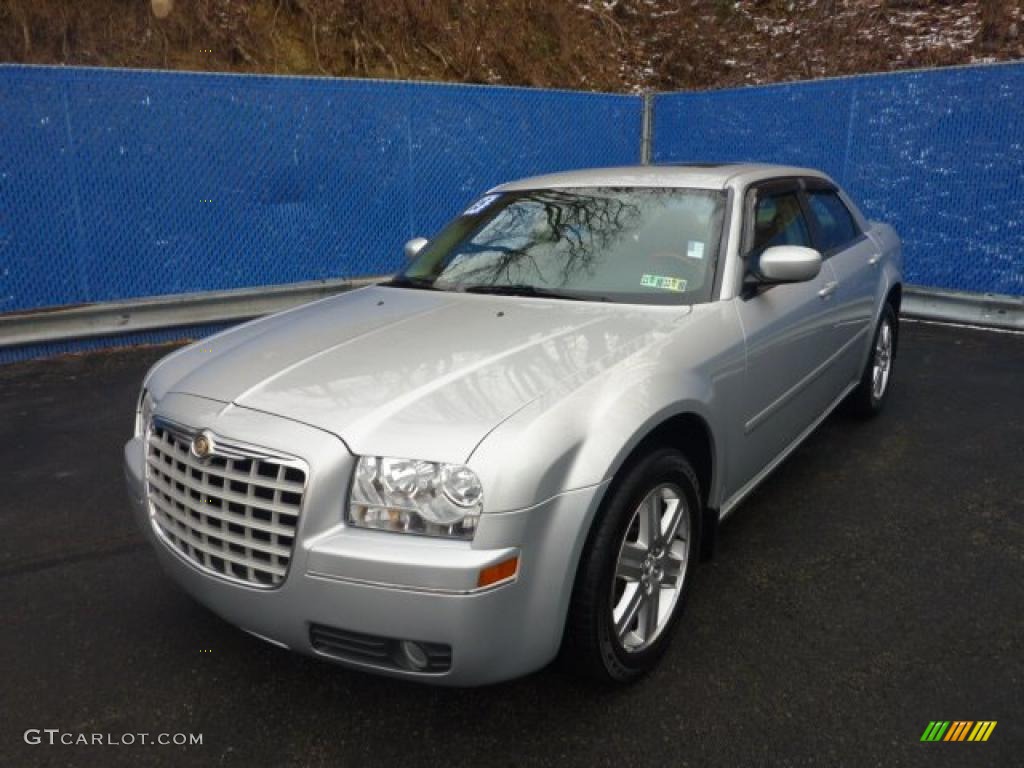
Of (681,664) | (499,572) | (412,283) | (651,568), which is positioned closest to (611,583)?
(651,568)

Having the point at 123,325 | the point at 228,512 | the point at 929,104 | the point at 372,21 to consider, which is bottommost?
the point at 123,325

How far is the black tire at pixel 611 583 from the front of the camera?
2.19m

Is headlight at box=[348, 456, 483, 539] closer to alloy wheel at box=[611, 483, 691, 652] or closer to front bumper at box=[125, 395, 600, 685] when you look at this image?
front bumper at box=[125, 395, 600, 685]

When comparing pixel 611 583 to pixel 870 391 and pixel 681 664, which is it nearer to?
pixel 681 664

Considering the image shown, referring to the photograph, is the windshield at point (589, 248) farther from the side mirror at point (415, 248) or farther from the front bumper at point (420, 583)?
the front bumper at point (420, 583)

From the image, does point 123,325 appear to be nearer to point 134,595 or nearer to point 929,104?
point 134,595

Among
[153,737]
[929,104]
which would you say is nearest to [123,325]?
[153,737]

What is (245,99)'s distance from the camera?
24.0 ft

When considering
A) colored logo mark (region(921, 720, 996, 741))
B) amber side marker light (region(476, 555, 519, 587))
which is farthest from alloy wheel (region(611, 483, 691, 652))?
colored logo mark (region(921, 720, 996, 741))

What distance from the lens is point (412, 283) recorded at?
11.9 ft

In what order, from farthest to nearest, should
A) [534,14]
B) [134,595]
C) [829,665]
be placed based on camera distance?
1. [534,14]
2. [134,595]
3. [829,665]

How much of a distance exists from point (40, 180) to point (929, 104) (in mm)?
8037

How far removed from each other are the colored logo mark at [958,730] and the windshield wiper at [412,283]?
2439mm

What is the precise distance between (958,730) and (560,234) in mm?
2303
